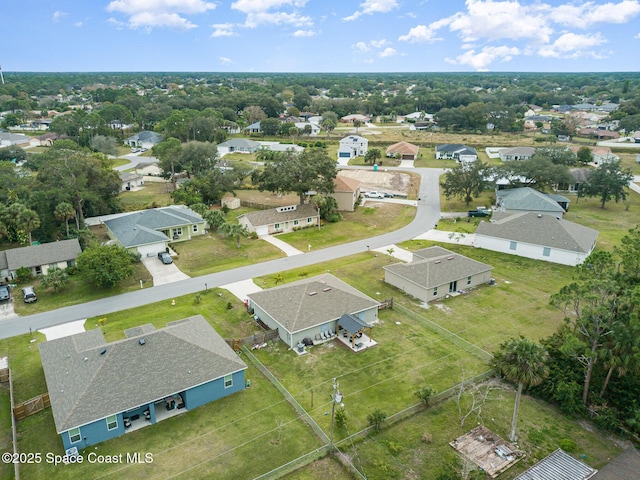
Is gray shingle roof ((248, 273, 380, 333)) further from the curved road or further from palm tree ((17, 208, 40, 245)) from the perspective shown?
palm tree ((17, 208, 40, 245))

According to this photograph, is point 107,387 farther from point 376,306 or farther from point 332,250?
point 332,250

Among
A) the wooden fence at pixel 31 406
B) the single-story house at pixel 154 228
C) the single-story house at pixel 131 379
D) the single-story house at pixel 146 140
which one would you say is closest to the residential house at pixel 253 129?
the single-story house at pixel 146 140

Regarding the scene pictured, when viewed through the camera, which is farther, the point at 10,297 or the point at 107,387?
the point at 10,297

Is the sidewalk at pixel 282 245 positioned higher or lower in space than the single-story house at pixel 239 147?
lower

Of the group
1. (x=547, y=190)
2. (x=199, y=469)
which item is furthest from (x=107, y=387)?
(x=547, y=190)

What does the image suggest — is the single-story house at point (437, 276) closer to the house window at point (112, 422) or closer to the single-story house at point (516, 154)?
the house window at point (112, 422)
